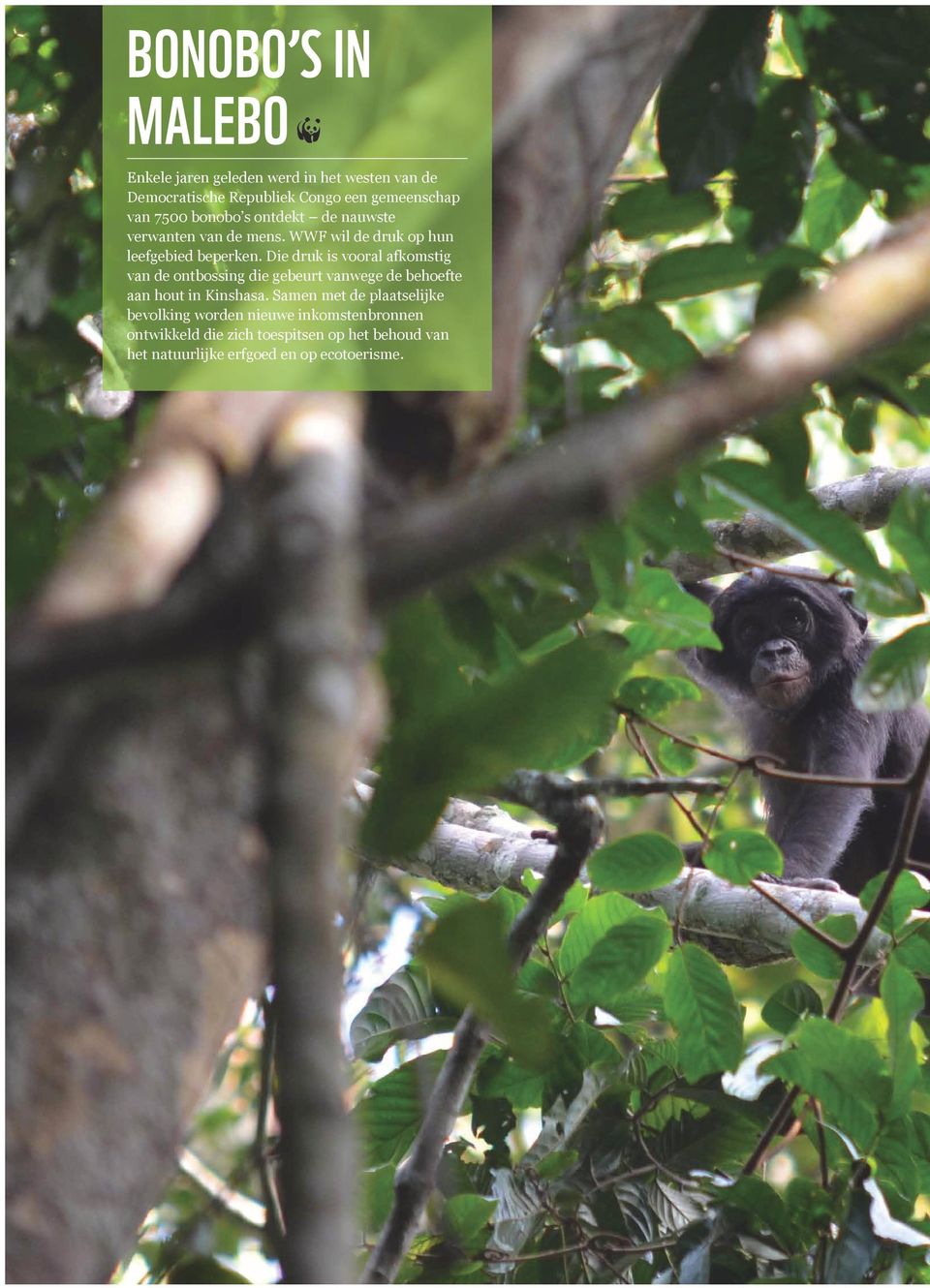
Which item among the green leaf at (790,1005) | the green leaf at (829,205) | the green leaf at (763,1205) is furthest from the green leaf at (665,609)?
the green leaf at (763,1205)

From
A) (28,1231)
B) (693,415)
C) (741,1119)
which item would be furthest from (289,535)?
(741,1119)

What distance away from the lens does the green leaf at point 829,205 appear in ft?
5.80

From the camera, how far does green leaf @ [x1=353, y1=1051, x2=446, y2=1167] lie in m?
2.05

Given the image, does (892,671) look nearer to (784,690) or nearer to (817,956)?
(817,956)

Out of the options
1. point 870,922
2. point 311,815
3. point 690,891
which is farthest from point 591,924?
point 311,815

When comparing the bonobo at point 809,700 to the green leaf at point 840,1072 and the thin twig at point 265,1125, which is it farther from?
the thin twig at point 265,1125

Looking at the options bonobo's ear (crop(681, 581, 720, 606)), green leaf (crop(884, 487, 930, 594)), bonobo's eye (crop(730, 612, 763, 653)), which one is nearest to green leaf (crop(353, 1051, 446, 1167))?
green leaf (crop(884, 487, 930, 594))

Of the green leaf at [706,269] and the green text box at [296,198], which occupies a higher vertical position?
the green text box at [296,198]

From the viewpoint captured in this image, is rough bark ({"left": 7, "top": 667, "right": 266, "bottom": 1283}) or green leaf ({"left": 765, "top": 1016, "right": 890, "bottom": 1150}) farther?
green leaf ({"left": 765, "top": 1016, "right": 890, "bottom": 1150})

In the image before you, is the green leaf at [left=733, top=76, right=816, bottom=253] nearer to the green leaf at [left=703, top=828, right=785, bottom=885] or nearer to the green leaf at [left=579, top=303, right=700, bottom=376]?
the green leaf at [left=579, top=303, right=700, bottom=376]

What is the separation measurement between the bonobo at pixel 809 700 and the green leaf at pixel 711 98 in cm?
358

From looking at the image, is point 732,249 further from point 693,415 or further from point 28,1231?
point 28,1231

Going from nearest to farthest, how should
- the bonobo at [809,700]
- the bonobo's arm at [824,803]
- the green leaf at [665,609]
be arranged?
the green leaf at [665,609] < the bonobo's arm at [824,803] < the bonobo at [809,700]

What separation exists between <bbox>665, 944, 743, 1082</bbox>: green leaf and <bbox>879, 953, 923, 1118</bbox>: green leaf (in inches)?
9.3
